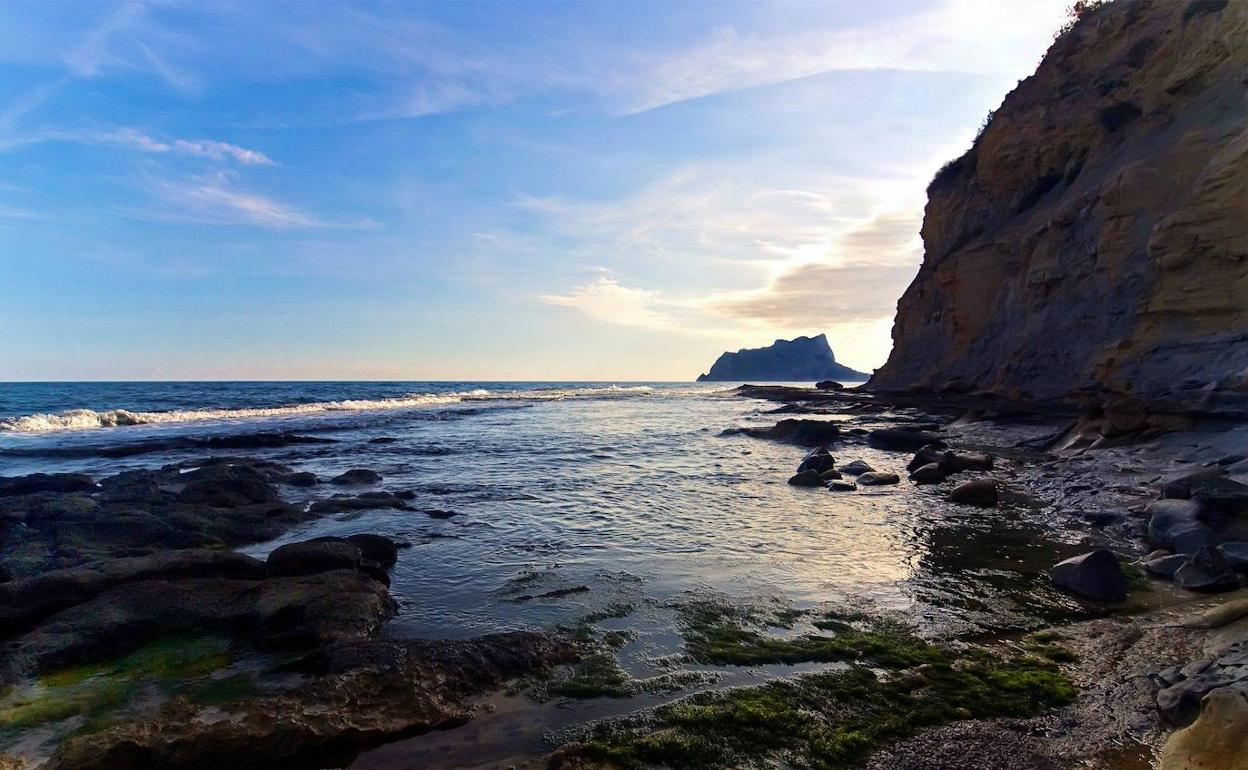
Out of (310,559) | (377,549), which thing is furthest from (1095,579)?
(310,559)

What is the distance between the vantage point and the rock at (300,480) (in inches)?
634

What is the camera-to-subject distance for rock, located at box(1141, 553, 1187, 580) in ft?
24.7

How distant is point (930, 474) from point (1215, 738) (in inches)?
483

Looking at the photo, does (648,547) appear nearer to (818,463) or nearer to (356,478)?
(818,463)

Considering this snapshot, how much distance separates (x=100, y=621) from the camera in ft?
19.9

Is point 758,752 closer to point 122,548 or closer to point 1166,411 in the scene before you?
point 122,548

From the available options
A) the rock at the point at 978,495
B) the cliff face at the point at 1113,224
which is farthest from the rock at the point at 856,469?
the cliff face at the point at 1113,224

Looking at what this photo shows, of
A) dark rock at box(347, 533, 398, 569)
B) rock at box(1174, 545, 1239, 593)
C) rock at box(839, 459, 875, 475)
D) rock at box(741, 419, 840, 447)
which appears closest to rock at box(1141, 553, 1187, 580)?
rock at box(1174, 545, 1239, 593)

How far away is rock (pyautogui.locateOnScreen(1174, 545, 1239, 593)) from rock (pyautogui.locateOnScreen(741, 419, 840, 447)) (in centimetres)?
1673

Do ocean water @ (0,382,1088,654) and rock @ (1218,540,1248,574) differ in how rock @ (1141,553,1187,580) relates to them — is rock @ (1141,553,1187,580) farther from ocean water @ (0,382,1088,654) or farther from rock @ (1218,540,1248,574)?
ocean water @ (0,382,1088,654)

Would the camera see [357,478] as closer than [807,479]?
No

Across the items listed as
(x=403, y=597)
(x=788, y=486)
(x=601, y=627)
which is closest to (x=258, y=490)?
(x=403, y=597)

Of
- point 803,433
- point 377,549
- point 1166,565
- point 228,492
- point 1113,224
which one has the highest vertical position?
Answer: point 1113,224

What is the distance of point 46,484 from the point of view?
A: 1380 cm
